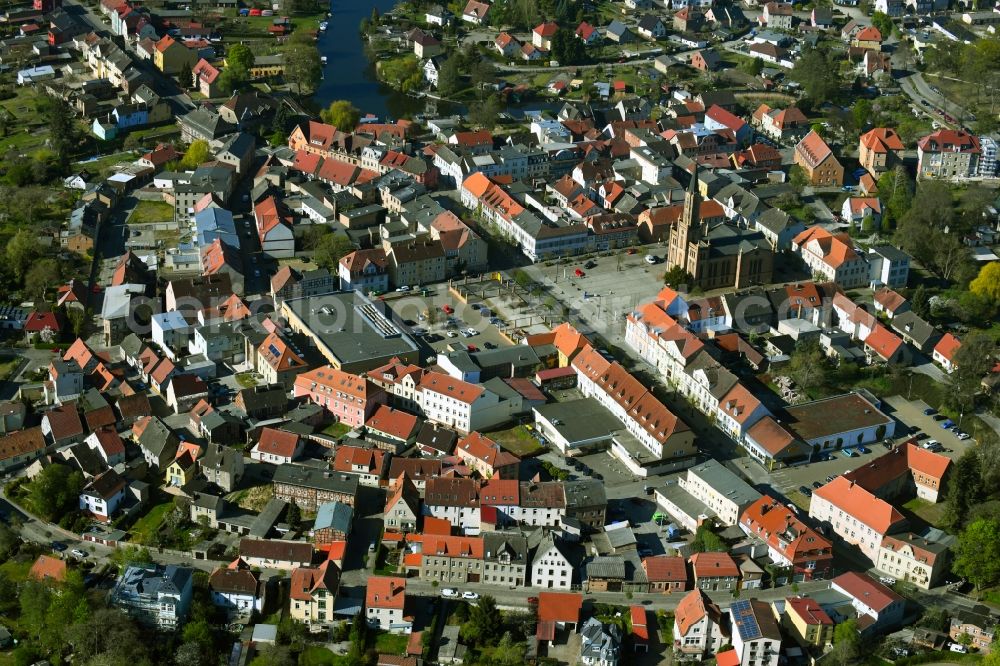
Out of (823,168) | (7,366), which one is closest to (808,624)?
(7,366)

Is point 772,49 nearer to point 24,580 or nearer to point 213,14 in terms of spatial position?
point 213,14

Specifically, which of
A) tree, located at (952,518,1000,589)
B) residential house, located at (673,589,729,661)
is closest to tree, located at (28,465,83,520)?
residential house, located at (673,589,729,661)

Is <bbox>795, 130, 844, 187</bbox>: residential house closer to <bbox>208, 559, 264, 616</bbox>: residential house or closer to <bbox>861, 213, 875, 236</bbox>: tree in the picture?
<bbox>861, 213, 875, 236</bbox>: tree

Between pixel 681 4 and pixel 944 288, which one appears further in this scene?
pixel 681 4

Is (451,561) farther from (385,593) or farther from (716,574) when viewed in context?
(716,574)

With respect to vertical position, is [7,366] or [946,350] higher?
[946,350]

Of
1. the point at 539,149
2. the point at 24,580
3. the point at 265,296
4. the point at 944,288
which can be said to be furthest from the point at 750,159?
the point at 24,580

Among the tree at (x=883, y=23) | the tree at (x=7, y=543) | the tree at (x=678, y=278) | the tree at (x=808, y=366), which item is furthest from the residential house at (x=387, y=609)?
the tree at (x=883, y=23)
